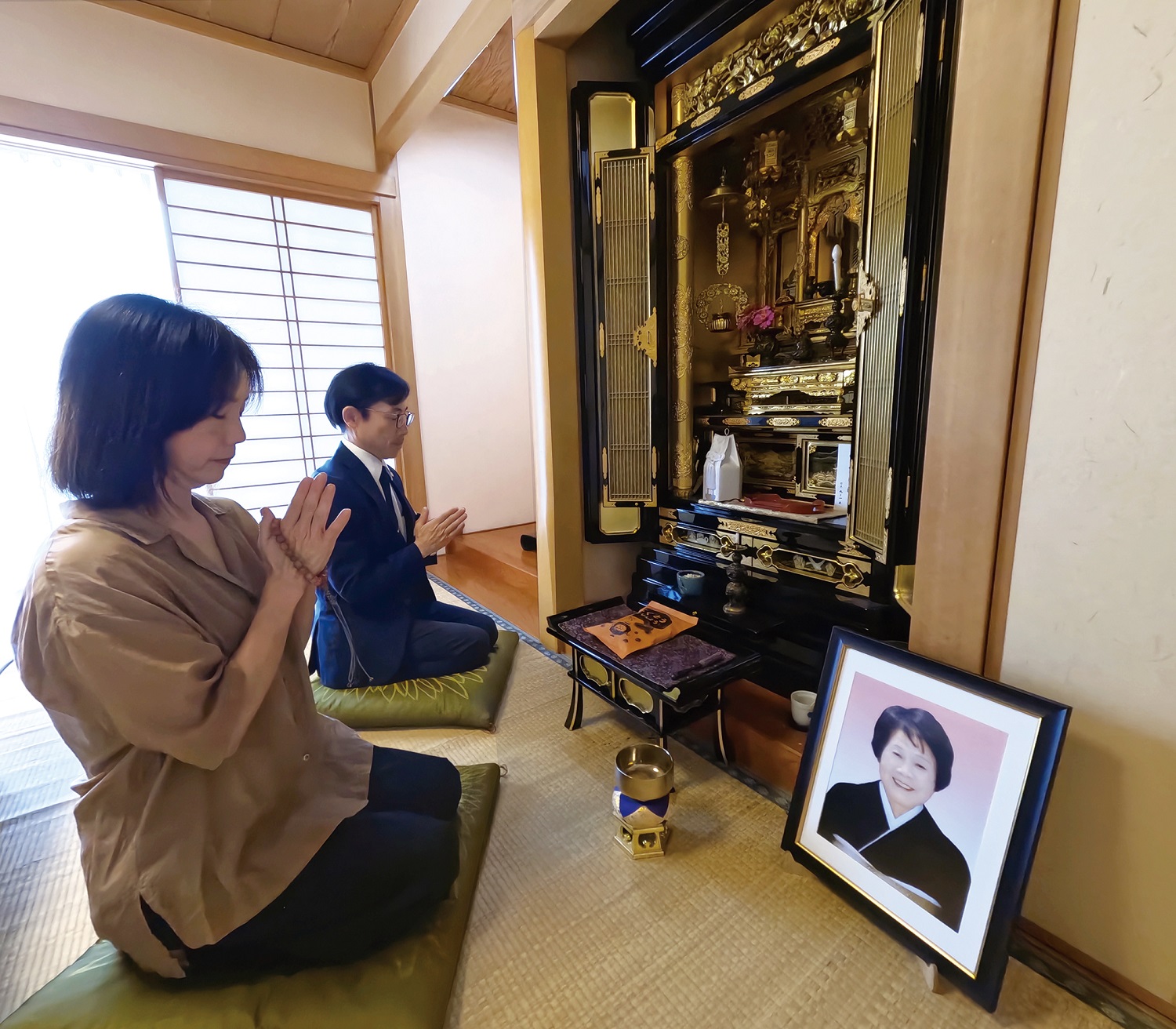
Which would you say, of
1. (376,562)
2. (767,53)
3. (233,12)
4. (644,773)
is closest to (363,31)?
(233,12)

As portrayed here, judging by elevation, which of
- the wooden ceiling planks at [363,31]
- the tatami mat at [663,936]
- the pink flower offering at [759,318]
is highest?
the wooden ceiling planks at [363,31]

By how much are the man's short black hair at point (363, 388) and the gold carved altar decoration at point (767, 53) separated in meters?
1.47


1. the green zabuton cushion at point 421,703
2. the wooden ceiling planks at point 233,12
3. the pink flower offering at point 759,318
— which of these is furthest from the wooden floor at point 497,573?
the wooden ceiling planks at point 233,12

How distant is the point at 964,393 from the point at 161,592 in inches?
58.2

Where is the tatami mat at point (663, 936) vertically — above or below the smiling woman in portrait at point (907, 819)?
below

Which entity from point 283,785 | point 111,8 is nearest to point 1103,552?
point 283,785

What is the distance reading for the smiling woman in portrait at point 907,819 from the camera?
1.04 metres

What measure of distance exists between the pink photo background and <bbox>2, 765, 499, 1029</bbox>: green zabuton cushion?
952mm

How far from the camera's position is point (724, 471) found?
7.52 ft

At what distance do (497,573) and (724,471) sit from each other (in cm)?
177

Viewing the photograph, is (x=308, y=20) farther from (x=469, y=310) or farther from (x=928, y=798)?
(x=928, y=798)

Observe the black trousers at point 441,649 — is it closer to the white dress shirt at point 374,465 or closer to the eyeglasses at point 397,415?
the white dress shirt at point 374,465

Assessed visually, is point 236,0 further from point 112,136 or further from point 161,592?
point 161,592

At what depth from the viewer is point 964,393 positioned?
108 centimetres
